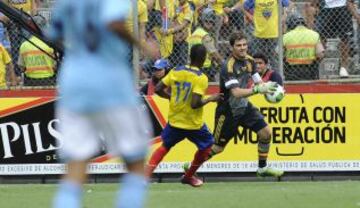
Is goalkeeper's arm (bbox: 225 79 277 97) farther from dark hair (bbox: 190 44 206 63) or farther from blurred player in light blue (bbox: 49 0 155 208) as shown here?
blurred player in light blue (bbox: 49 0 155 208)

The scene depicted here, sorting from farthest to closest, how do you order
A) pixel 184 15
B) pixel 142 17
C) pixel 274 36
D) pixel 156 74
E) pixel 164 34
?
pixel 184 15 < pixel 164 34 < pixel 142 17 < pixel 274 36 < pixel 156 74

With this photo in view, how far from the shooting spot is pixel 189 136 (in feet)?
40.9

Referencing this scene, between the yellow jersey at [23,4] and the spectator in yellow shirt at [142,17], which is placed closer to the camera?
the spectator in yellow shirt at [142,17]

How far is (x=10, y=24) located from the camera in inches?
606

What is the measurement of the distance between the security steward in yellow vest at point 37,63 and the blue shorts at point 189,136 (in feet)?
10.9

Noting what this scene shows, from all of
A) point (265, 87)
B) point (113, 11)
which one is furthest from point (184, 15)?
point (113, 11)

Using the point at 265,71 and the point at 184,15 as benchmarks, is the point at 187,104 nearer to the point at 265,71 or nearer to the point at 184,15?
the point at 265,71

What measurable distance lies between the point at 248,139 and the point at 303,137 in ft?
2.59

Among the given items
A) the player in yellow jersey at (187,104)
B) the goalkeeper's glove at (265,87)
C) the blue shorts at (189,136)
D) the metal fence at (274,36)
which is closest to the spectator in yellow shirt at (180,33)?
the metal fence at (274,36)

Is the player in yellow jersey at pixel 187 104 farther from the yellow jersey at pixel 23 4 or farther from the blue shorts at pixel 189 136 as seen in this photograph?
the yellow jersey at pixel 23 4

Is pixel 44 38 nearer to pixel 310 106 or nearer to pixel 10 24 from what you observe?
pixel 10 24

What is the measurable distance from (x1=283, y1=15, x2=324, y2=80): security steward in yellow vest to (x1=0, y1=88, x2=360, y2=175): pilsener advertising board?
692 millimetres

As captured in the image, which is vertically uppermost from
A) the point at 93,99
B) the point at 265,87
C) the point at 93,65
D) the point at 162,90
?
the point at 93,65

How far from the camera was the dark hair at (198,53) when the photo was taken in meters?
12.1
